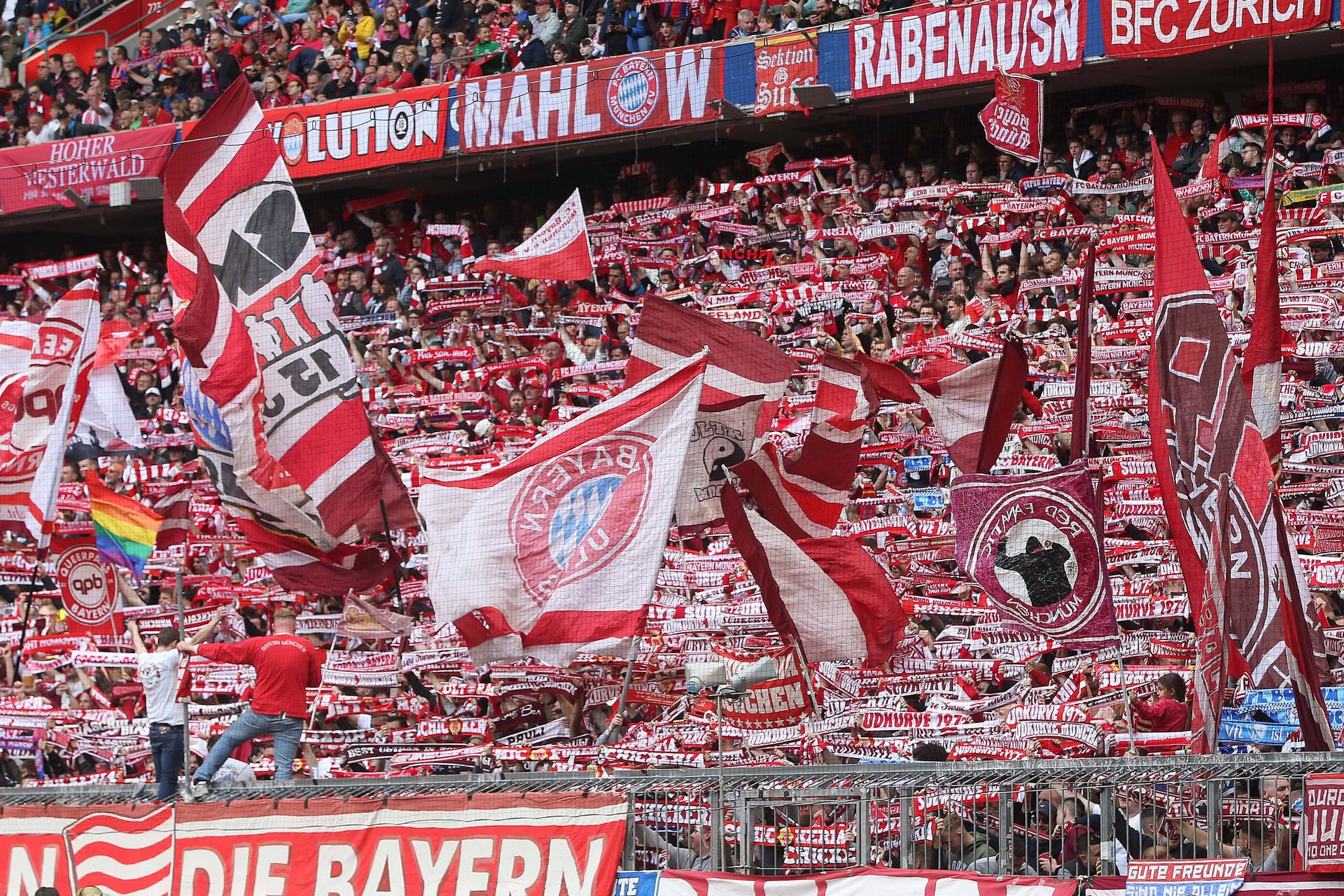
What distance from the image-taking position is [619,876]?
33.7ft

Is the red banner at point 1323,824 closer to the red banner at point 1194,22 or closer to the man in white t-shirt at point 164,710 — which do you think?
the man in white t-shirt at point 164,710

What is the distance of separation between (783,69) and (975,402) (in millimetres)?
8001

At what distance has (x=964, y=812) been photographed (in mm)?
9664

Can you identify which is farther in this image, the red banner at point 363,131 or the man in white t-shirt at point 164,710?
the red banner at point 363,131

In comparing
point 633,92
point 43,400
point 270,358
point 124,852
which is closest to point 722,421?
point 270,358

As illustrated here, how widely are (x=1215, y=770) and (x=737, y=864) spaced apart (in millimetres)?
2432

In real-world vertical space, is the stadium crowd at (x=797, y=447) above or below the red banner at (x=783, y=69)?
below

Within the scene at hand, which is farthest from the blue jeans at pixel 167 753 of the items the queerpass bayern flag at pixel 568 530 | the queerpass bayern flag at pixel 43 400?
the queerpass bayern flag at pixel 43 400

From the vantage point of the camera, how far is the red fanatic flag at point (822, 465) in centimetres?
1180

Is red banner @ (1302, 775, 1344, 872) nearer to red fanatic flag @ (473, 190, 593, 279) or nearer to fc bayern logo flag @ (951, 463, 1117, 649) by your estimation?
fc bayern logo flag @ (951, 463, 1117, 649)

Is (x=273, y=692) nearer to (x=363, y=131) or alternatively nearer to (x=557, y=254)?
(x=557, y=254)

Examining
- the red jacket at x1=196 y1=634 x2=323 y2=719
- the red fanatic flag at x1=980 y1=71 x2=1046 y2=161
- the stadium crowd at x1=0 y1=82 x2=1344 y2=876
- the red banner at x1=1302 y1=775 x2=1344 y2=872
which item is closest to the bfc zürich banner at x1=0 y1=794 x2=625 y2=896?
the stadium crowd at x1=0 y1=82 x2=1344 y2=876

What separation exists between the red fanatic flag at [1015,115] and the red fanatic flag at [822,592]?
601cm

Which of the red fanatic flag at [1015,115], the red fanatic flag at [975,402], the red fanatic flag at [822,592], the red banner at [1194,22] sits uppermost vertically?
the red banner at [1194,22]
